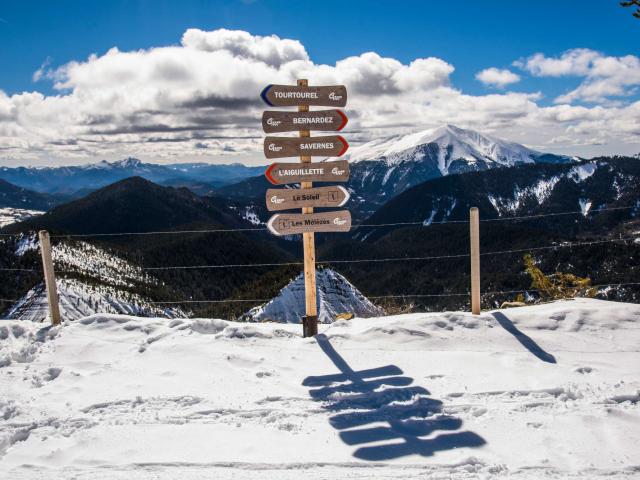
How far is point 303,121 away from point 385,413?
17.5ft

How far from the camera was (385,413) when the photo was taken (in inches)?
232

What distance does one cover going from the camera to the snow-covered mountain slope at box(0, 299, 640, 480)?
4.85 meters

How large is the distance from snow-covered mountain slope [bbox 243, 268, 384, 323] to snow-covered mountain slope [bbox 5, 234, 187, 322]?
38.8ft

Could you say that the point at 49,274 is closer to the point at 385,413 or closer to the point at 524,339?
the point at 385,413

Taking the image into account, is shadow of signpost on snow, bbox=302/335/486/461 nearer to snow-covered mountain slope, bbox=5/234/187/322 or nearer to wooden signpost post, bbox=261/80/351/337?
wooden signpost post, bbox=261/80/351/337

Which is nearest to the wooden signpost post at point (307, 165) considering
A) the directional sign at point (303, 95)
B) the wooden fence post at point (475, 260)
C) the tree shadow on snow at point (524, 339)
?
the directional sign at point (303, 95)

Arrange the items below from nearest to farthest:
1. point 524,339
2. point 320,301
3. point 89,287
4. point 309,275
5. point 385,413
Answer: point 385,413
point 524,339
point 309,275
point 320,301
point 89,287

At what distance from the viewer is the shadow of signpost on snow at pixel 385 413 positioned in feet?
16.8

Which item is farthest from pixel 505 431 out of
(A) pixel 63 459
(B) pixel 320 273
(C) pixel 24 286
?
(C) pixel 24 286

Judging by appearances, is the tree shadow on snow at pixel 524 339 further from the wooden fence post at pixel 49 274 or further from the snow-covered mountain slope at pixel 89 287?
the snow-covered mountain slope at pixel 89 287

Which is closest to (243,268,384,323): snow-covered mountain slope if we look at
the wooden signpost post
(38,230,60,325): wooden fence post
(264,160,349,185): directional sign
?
(38,230,60,325): wooden fence post

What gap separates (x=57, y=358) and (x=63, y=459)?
10.6ft

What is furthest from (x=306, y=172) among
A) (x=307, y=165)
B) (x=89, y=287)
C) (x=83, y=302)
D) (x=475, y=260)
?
(x=89, y=287)

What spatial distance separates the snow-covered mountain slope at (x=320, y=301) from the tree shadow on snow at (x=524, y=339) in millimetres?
40100
